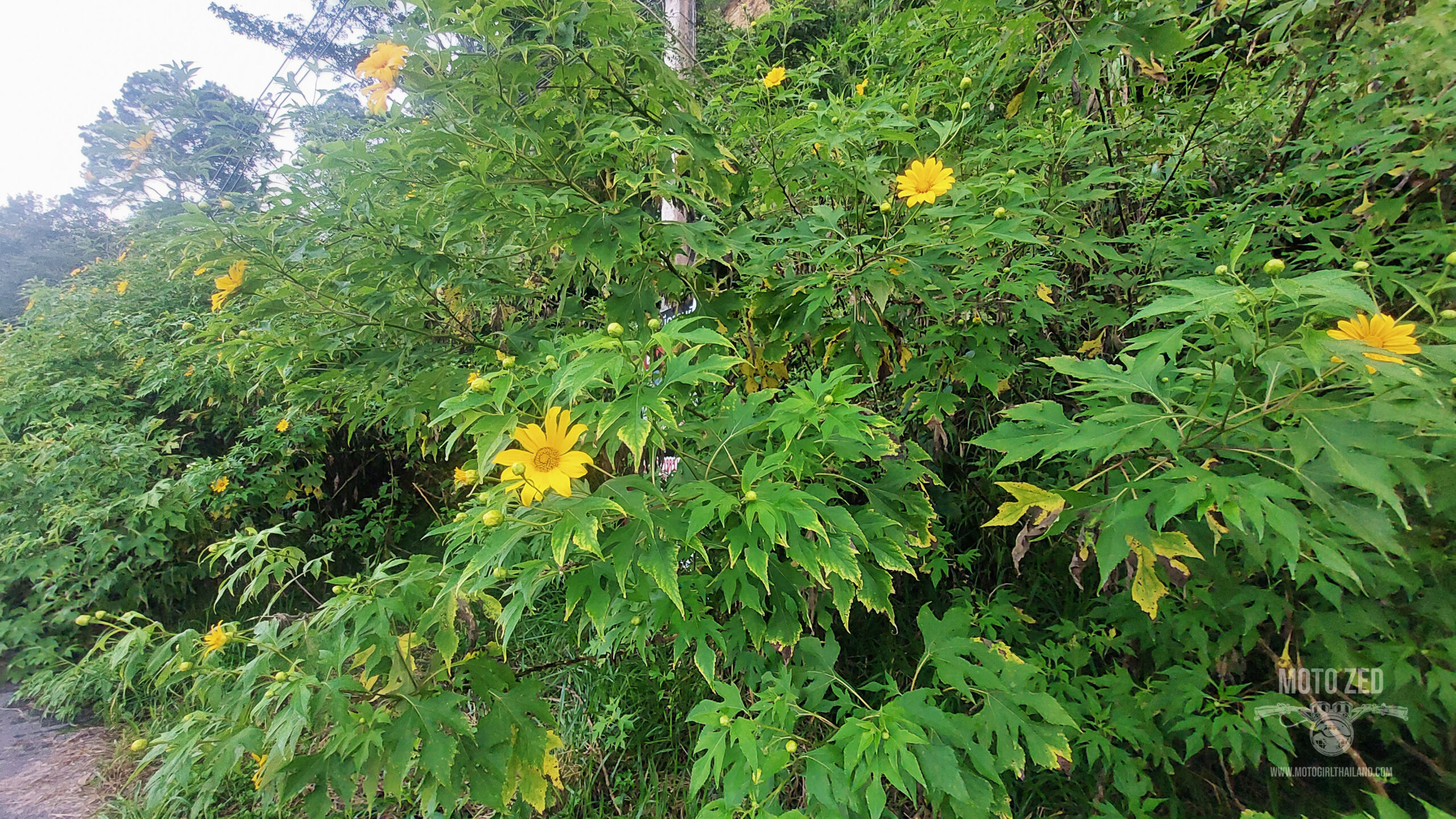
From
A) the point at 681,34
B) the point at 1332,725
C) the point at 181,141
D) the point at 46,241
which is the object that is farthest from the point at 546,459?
the point at 46,241

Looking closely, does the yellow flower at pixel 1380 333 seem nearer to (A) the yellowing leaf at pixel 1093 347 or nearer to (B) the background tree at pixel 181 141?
(A) the yellowing leaf at pixel 1093 347

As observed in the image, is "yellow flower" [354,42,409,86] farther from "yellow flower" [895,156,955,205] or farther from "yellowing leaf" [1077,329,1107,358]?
"yellowing leaf" [1077,329,1107,358]

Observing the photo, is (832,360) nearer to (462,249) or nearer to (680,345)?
(680,345)

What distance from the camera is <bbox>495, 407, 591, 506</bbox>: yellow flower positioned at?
0.86 metres

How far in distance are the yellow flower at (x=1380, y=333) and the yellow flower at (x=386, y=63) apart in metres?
1.74

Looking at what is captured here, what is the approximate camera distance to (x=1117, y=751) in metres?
1.22

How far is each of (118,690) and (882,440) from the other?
3.30 m

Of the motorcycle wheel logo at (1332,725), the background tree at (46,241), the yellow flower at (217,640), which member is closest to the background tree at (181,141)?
the background tree at (46,241)

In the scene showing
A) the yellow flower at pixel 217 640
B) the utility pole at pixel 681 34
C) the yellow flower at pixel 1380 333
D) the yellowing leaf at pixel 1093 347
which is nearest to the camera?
the yellow flower at pixel 1380 333

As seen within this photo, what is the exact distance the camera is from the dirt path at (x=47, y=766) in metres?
1.95

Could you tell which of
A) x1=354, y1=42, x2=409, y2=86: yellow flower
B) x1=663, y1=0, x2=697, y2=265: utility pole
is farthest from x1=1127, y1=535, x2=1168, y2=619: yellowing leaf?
x1=354, y1=42, x2=409, y2=86: yellow flower

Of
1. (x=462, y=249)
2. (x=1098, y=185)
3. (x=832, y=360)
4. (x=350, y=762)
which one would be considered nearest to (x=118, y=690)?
(x=350, y=762)

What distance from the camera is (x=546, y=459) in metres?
0.92

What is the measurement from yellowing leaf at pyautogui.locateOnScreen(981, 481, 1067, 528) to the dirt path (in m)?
3.09
